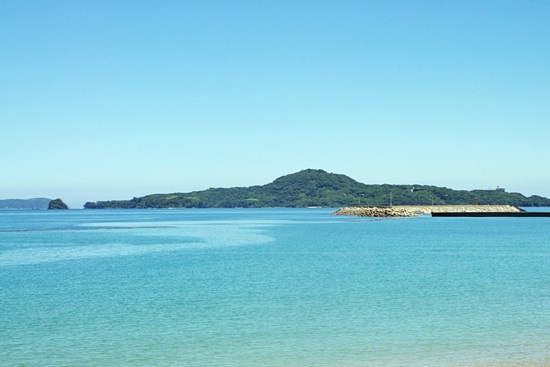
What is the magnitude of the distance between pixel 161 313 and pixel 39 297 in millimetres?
7326

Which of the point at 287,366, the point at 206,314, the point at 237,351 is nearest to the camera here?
the point at 287,366

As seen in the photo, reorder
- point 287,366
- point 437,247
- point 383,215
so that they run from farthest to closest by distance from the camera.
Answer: point 383,215, point 437,247, point 287,366

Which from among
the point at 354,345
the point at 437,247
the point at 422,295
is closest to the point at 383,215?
the point at 437,247

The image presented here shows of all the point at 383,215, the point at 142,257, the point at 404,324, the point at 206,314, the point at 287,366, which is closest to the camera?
the point at 287,366

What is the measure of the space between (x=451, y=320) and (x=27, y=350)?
42.0 feet

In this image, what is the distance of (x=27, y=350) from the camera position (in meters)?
17.2

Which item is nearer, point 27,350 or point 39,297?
point 27,350

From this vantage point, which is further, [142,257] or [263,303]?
[142,257]

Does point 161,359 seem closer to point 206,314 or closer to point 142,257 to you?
point 206,314

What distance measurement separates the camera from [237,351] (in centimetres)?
1702

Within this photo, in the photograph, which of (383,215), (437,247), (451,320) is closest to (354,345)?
(451,320)

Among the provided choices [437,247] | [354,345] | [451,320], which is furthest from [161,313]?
[437,247]

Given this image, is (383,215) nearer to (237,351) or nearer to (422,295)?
(422,295)

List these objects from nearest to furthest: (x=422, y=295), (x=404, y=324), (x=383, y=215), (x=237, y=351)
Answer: (x=237, y=351)
(x=404, y=324)
(x=422, y=295)
(x=383, y=215)
